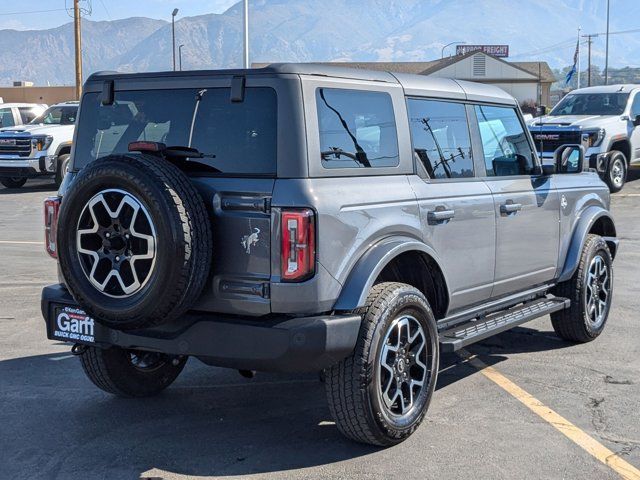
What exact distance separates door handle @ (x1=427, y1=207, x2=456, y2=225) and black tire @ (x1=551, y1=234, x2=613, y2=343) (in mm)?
2005

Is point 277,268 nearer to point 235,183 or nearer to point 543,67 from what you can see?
point 235,183

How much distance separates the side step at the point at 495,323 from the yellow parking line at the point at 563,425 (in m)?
0.39

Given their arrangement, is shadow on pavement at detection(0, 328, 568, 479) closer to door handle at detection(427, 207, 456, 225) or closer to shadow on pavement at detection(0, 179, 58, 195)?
door handle at detection(427, 207, 456, 225)

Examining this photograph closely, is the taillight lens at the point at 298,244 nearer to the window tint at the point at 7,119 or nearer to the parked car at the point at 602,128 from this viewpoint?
the parked car at the point at 602,128

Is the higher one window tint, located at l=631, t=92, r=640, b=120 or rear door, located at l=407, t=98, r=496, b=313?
window tint, located at l=631, t=92, r=640, b=120

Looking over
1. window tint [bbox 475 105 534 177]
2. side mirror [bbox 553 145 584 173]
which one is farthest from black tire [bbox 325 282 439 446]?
side mirror [bbox 553 145 584 173]

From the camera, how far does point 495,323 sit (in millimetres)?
5980

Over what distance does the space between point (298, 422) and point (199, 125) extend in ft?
5.92

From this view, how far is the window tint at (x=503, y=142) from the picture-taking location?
619cm

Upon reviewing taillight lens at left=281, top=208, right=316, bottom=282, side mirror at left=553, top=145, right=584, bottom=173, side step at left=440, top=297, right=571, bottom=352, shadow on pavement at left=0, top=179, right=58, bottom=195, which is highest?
side mirror at left=553, top=145, right=584, bottom=173

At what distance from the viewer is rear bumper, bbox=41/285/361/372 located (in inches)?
174

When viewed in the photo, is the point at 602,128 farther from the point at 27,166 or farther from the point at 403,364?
the point at 403,364

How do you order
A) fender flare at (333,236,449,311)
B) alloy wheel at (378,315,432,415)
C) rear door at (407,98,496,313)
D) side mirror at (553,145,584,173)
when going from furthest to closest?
1. side mirror at (553,145,584,173)
2. rear door at (407,98,496,313)
3. alloy wheel at (378,315,432,415)
4. fender flare at (333,236,449,311)

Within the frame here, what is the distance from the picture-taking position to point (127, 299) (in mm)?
4461
